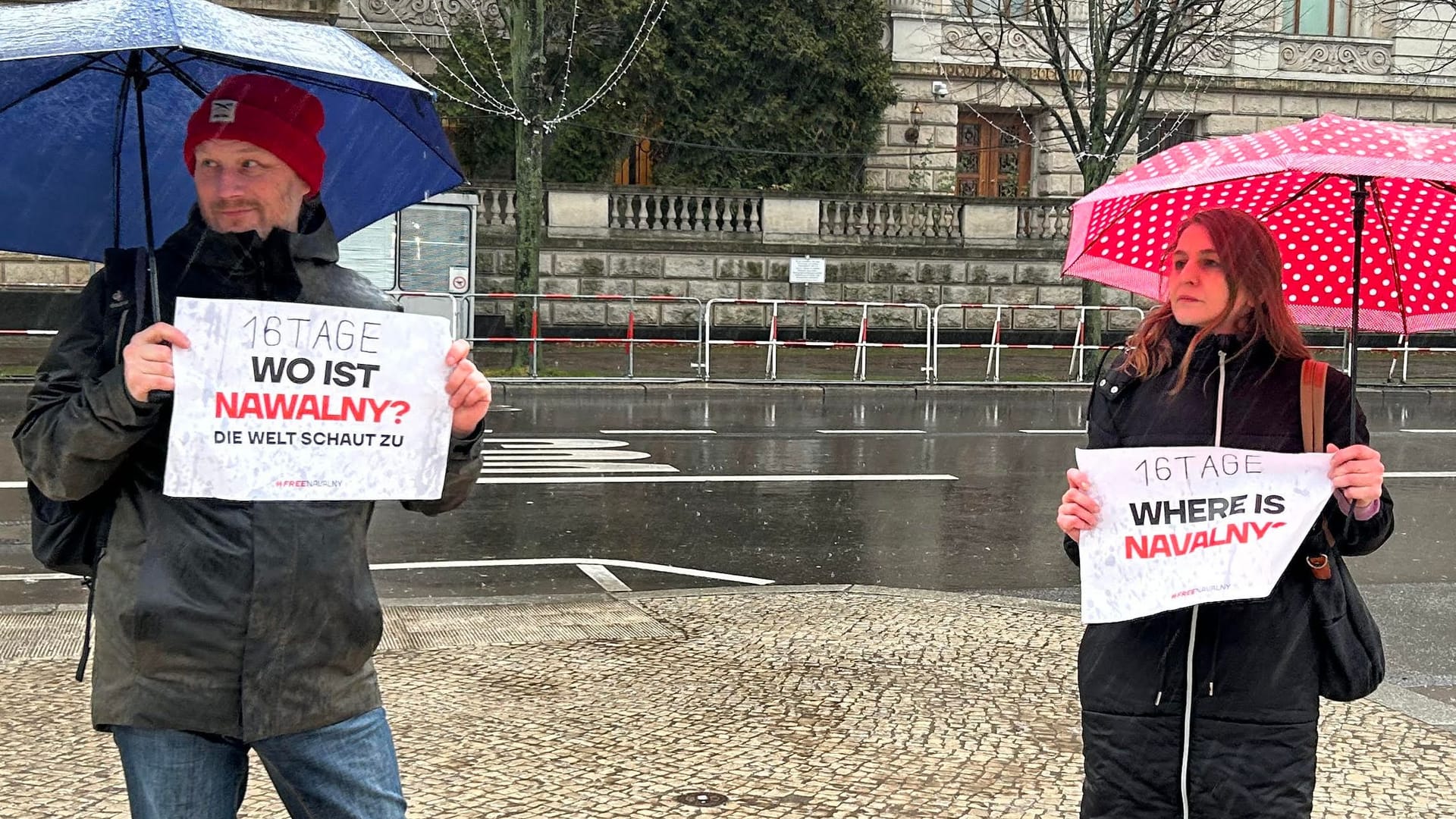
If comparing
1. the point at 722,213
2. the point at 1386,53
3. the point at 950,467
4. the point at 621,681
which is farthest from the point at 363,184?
the point at 1386,53

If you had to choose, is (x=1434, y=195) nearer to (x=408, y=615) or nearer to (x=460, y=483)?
(x=460, y=483)

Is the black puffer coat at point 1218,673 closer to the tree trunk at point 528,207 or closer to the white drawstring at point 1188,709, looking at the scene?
the white drawstring at point 1188,709

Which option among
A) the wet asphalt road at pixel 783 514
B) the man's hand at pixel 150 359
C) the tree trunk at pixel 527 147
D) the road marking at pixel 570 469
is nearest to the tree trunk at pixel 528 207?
the tree trunk at pixel 527 147

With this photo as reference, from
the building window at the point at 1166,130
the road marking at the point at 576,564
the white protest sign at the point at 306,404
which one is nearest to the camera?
the white protest sign at the point at 306,404

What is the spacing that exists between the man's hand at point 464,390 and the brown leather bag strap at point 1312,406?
1.76 meters

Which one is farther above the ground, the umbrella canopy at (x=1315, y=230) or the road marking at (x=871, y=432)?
the umbrella canopy at (x=1315, y=230)

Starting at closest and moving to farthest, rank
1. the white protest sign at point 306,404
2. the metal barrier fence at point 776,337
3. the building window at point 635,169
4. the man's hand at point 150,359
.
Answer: the man's hand at point 150,359 → the white protest sign at point 306,404 → the metal barrier fence at point 776,337 → the building window at point 635,169

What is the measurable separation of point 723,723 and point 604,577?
10.7ft

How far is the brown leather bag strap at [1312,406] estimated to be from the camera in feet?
11.0

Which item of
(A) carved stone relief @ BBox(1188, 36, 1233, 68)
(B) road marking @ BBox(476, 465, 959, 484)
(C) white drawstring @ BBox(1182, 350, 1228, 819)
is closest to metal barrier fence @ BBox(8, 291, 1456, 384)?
(A) carved stone relief @ BBox(1188, 36, 1233, 68)

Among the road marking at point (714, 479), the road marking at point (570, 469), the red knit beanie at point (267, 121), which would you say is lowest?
the road marking at point (714, 479)

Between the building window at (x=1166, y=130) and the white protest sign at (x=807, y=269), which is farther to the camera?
the building window at (x=1166, y=130)

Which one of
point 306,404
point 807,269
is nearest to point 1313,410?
point 306,404

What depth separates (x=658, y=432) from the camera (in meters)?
16.2
